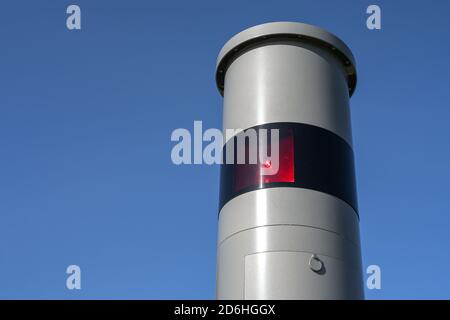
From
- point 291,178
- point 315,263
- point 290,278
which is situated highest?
point 291,178

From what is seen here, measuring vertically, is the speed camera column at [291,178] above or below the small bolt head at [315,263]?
above

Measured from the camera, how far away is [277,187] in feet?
24.5

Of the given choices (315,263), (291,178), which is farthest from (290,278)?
(291,178)

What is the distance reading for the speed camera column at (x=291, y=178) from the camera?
7051 millimetres

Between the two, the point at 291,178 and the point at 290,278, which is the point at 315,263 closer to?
the point at 290,278

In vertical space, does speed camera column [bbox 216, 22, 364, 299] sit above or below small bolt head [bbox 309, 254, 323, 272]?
above

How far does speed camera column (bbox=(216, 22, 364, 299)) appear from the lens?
705 centimetres

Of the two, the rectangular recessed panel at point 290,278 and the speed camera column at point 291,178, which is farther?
the speed camera column at point 291,178

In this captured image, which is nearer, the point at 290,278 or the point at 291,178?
the point at 290,278

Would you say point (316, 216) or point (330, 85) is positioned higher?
point (330, 85)

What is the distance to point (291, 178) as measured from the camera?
751 cm
